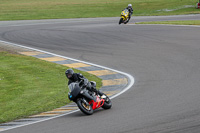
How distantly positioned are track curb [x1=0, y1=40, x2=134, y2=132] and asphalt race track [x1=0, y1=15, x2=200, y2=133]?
1.43ft

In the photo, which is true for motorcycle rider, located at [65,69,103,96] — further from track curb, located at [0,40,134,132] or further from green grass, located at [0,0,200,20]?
green grass, located at [0,0,200,20]

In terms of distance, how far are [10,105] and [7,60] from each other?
8.13m

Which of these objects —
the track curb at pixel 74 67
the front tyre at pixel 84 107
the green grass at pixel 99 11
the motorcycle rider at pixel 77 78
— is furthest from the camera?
the green grass at pixel 99 11

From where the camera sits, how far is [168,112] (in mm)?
9953

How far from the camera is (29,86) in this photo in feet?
48.8

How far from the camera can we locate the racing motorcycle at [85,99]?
10.5 m

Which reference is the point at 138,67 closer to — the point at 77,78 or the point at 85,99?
the point at 77,78

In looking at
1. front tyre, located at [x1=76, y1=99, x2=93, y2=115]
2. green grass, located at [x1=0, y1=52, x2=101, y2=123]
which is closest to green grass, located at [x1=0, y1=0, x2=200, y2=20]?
green grass, located at [x1=0, y1=52, x2=101, y2=123]

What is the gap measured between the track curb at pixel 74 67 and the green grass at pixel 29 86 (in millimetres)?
415

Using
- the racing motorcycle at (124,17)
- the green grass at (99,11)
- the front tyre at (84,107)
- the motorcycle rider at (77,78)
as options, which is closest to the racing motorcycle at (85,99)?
the front tyre at (84,107)

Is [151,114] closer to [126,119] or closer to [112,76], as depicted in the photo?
[126,119]

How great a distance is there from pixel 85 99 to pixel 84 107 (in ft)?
1.20

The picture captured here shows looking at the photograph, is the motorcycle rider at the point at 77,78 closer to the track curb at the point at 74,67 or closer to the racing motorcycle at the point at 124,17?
the track curb at the point at 74,67

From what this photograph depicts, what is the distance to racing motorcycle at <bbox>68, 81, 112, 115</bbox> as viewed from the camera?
415 inches
